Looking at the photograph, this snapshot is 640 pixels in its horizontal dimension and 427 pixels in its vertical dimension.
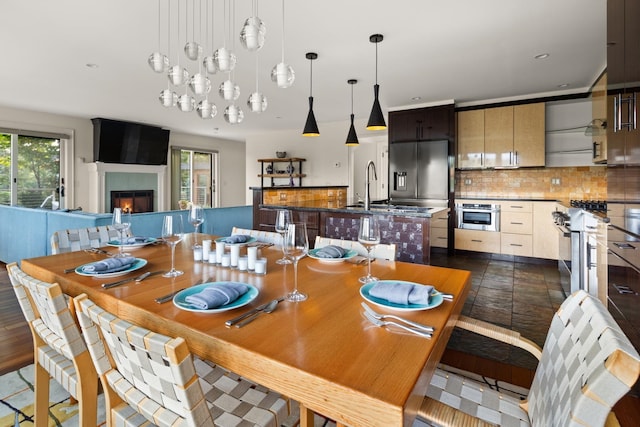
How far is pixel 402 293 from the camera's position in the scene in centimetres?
103

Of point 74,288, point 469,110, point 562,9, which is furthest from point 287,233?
point 469,110

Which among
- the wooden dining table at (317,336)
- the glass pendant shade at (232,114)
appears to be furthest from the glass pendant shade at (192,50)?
the wooden dining table at (317,336)

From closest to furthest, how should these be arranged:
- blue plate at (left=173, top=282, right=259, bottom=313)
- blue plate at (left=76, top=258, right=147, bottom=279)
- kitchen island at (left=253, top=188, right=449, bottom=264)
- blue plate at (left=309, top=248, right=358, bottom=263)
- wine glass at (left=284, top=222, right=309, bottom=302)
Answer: blue plate at (left=173, top=282, right=259, bottom=313)
wine glass at (left=284, top=222, right=309, bottom=302)
blue plate at (left=76, top=258, right=147, bottom=279)
blue plate at (left=309, top=248, right=358, bottom=263)
kitchen island at (left=253, top=188, right=449, bottom=264)

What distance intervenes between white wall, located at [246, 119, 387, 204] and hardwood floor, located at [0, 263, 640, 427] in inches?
208

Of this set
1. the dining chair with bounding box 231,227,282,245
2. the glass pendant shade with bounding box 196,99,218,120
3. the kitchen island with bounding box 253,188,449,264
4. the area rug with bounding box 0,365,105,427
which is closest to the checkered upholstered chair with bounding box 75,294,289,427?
the area rug with bounding box 0,365,105,427

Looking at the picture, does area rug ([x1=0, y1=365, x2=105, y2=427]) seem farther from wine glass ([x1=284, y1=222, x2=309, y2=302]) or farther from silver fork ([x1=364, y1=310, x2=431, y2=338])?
silver fork ([x1=364, y1=310, x2=431, y2=338])

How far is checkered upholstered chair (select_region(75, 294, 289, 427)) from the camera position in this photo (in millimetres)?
660

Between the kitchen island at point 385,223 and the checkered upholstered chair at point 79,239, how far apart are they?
186cm

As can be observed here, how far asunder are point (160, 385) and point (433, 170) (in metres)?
5.14

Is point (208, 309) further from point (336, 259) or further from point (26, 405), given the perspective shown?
point (26, 405)

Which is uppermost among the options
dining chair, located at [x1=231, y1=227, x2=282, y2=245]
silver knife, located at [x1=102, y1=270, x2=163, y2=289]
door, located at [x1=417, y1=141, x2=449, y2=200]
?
door, located at [x1=417, y1=141, x2=449, y2=200]

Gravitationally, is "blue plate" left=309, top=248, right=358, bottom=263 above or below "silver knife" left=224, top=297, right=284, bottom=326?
above

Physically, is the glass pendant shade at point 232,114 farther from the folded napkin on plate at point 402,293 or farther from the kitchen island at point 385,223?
the folded napkin on plate at point 402,293

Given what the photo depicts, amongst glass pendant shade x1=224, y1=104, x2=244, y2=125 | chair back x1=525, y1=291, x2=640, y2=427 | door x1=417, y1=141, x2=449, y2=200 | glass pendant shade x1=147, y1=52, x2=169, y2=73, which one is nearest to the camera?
chair back x1=525, y1=291, x2=640, y2=427
